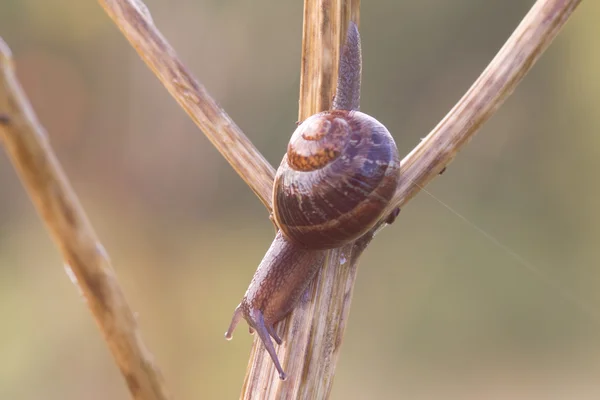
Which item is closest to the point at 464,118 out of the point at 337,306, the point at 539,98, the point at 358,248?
the point at 358,248

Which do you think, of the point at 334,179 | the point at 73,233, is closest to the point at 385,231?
the point at 334,179

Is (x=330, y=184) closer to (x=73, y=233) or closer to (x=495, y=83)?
(x=495, y=83)

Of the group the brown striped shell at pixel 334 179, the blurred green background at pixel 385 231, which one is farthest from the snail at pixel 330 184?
the blurred green background at pixel 385 231

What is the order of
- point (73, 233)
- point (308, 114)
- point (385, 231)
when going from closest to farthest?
point (73, 233)
point (308, 114)
point (385, 231)

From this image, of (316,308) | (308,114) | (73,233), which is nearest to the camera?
(73,233)

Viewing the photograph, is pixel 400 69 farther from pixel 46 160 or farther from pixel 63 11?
pixel 46 160
